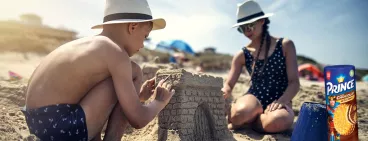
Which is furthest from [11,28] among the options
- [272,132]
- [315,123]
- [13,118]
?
[315,123]

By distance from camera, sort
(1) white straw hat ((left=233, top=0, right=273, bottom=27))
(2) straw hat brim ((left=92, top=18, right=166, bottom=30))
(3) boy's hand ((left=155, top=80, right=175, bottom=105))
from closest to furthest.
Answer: (2) straw hat brim ((left=92, top=18, right=166, bottom=30)), (3) boy's hand ((left=155, top=80, right=175, bottom=105)), (1) white straw hat ((left=233, top=0, right=273, bottom=27))

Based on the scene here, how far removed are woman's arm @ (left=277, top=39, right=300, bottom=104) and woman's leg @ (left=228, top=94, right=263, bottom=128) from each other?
269mm

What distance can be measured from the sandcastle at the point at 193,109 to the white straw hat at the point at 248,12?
1.05 metres

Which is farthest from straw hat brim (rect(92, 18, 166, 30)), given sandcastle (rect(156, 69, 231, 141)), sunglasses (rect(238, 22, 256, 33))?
sunglasses (rect(238, 22, 256, 33))

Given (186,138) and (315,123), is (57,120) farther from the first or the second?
(315,123)

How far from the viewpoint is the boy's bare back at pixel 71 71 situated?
188 centimetres

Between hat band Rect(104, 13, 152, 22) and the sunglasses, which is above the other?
the sunglasses

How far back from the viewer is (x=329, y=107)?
1.83 meters

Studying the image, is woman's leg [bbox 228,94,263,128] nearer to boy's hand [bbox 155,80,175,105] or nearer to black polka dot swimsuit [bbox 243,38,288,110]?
black polka dot swimsuit [bbox 243,38,288,110]

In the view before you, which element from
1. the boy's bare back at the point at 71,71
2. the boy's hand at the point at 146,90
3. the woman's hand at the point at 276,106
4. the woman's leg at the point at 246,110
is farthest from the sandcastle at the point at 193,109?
the boy's bare back at the point at 71,71

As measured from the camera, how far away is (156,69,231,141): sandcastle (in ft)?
8.82

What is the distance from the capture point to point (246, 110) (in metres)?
3.46

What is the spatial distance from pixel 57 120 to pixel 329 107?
66.2 inches

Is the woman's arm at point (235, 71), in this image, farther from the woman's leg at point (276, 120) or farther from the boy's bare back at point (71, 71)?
the boy's bare back at point (71, 71)
